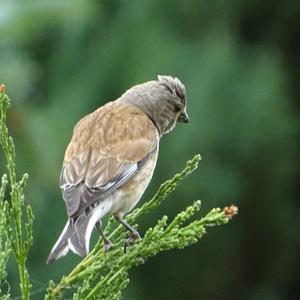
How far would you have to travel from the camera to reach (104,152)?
20.8 ft

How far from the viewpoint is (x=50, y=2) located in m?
10.8

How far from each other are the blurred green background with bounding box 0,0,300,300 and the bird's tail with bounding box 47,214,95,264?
4517 millimetres

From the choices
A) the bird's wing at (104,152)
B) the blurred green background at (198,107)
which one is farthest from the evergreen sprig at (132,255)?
the blurred green background at (198,107)

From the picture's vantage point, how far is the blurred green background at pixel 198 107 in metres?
11.0

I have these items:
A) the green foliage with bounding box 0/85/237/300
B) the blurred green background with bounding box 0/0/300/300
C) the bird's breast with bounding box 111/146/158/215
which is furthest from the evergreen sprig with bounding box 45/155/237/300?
the blurred green background with bounding box 0/0/300/300

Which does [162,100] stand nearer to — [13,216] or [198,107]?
[13,216]

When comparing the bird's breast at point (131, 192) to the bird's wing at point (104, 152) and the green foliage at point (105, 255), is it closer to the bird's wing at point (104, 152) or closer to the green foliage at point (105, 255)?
the bird's wing at point (104, 152)

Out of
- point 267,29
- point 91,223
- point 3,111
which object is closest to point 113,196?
point 91,223

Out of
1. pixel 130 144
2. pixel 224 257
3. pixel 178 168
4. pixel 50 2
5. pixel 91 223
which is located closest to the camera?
pixel 91 223

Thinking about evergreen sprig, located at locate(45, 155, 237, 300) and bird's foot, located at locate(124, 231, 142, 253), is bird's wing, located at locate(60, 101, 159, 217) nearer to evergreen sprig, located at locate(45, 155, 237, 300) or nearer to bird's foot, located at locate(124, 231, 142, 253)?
bird's foot, located at locate(124, 231, 142, 253)

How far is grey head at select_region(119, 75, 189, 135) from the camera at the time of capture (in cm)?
698

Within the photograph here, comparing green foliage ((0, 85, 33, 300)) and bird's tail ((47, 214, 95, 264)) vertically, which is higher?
green foliage ((0, 85, 33, 300))

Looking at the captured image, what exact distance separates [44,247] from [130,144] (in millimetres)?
4518

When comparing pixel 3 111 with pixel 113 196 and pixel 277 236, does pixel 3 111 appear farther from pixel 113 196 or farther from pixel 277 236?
pixel 277 236
